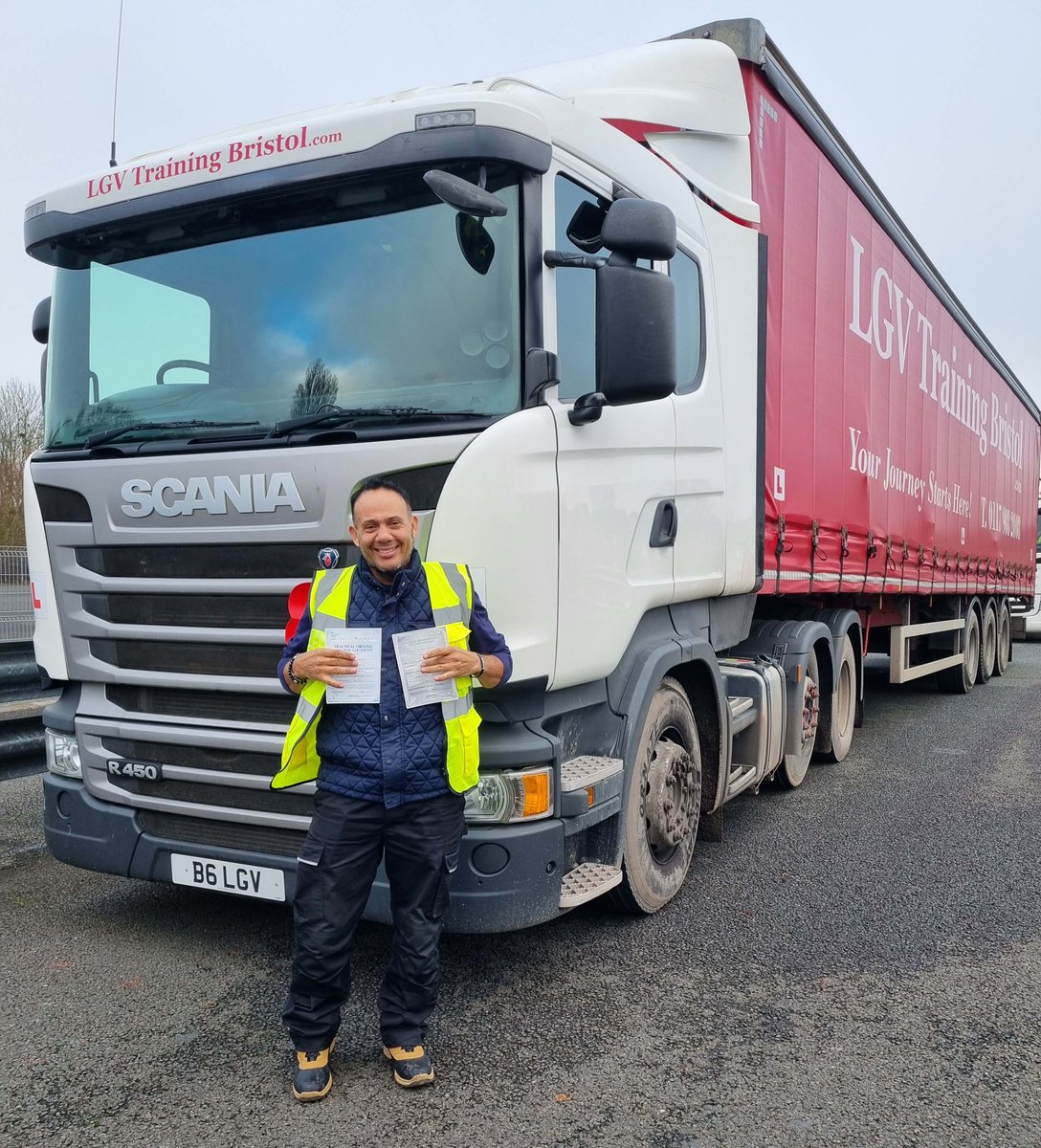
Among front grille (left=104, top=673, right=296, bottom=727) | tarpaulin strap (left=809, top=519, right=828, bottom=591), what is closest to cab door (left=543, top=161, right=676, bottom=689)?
front grille (left=104, top=673, right=296, bottom=727)

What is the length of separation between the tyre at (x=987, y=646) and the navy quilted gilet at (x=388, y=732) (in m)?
11.4

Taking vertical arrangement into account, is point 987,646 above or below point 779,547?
below

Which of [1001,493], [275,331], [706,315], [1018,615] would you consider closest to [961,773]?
[706,315]

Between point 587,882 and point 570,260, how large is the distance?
6.74 feet

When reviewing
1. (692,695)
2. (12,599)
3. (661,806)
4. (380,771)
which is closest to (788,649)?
(692,695)

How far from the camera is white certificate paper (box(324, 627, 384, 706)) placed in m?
2.90

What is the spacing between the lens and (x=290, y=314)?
3639mm

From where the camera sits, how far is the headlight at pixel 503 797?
10.9ft

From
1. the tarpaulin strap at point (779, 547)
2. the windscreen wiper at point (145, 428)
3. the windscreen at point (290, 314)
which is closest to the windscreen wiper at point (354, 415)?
the windscreen at point (290, 314)

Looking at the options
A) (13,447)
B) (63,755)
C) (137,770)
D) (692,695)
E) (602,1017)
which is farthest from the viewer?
(13,447)

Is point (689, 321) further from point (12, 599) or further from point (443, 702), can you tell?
point (12, 599)

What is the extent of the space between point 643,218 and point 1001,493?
37.4 feet

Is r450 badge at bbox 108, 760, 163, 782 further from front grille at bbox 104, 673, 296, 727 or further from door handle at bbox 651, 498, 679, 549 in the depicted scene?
door handle at bbox 651, 498, 679, 549

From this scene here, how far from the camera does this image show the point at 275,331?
3639mm
